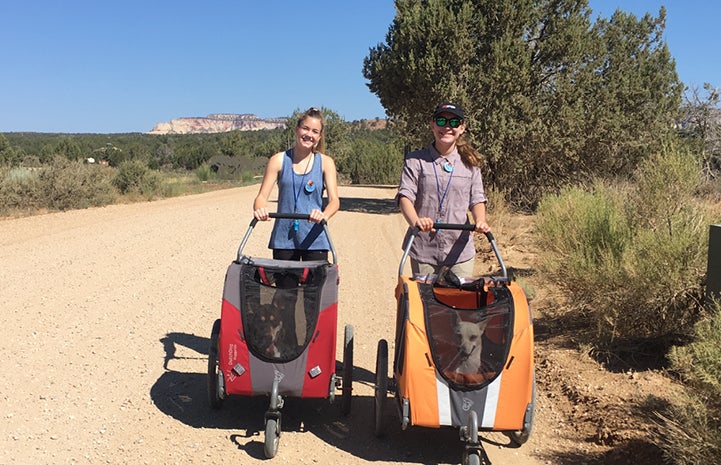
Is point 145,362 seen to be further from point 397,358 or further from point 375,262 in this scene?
point 375,262

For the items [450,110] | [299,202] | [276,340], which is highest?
[450,110]

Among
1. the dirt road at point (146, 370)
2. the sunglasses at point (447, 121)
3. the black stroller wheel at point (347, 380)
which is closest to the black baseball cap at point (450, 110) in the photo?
the sunglasses at point (447, 121)

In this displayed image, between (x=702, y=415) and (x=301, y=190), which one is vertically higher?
(x=301, y=190)

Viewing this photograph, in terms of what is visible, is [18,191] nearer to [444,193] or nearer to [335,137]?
[444,193]

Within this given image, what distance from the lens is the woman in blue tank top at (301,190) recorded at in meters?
4.64

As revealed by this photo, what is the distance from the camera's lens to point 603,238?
6.71 m

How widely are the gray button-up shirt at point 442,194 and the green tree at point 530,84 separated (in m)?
13.9

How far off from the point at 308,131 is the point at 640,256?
3.13 meters

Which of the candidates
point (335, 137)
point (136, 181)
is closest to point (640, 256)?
point (136, 181)

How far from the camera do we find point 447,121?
4211 millimetres

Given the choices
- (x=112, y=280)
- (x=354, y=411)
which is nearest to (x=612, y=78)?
(x=112, y=280)

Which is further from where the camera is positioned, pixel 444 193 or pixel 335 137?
pixel 335 137

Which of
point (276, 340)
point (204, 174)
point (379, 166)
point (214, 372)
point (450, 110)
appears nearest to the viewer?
point (276, 340)

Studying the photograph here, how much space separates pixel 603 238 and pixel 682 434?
12.2 feet
